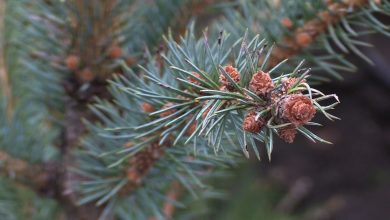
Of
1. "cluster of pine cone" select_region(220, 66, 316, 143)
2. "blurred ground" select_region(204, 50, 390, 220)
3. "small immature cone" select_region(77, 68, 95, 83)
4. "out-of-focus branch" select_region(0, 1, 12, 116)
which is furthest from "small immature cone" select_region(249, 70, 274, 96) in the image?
"blurred ground" select_region(204, 50, 390, 220)

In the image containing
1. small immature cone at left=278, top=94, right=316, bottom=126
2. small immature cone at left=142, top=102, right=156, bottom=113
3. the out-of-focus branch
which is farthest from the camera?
the out-of-focus branch

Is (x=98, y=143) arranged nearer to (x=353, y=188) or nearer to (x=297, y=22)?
(x=297, y=22)

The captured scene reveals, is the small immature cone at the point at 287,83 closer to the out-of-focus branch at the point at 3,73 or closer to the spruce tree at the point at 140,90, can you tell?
the spruce tree at the point at 140,90

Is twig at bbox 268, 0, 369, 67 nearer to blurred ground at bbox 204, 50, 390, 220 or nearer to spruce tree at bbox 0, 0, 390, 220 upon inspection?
spruce tree at bbox 0, 0, 390, 220

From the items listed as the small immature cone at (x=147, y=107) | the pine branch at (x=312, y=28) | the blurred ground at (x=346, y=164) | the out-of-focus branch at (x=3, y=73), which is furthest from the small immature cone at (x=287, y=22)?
the blurred ground at (x=346, y=164)

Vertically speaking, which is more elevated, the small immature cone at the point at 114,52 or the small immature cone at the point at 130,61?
the small immature cone at the point at 114,52

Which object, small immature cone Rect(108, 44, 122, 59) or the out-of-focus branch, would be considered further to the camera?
the out-of-focus branch
